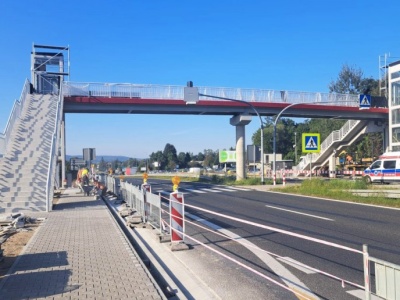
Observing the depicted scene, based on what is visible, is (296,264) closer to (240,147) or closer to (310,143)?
(310,143)

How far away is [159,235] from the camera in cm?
999

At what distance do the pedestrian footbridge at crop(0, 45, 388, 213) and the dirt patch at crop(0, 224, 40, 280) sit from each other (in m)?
4.26

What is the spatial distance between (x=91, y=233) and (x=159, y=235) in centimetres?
194

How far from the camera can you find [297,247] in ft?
29.3

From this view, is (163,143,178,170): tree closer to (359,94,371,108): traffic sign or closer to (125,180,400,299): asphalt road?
(359,94,371,108): traffic sign

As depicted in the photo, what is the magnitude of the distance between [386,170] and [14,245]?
2844 centimetres

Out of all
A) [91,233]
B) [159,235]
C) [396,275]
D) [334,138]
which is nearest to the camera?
[396,275]

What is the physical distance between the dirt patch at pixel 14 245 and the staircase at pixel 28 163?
145 inches

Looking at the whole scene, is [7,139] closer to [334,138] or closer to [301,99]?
[301,99]

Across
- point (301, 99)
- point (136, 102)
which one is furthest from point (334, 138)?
point (136, 102)

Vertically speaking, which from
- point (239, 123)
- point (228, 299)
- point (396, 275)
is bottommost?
point (228, 299)

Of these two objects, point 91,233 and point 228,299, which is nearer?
point 228,299

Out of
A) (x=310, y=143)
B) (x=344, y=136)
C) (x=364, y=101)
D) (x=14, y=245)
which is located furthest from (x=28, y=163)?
(x=344, y=136)

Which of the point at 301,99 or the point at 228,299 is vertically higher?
the point at 301,99
